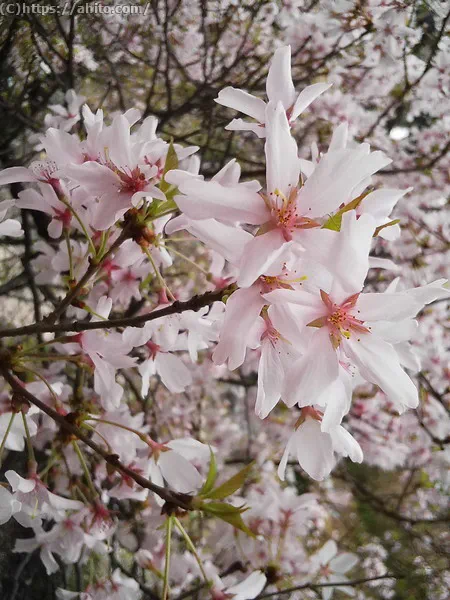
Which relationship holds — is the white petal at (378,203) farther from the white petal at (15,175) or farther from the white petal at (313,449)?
the white petal at (15,175)

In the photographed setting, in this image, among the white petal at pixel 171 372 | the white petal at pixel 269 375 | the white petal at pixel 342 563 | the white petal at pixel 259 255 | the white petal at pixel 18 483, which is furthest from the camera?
the white petal at pixel 342 563

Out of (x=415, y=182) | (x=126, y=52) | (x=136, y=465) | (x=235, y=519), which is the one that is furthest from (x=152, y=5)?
(x=415, y=182)

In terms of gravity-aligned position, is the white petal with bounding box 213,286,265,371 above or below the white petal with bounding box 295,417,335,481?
above

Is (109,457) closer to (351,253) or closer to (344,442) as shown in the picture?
(344,442)

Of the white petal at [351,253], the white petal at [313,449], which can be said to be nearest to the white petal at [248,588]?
the white petal at [313,449]

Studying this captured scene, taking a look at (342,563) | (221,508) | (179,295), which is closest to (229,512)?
(221,508)

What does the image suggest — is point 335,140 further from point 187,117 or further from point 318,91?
point 187,117

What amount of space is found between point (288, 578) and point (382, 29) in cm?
174

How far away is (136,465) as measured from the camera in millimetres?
973

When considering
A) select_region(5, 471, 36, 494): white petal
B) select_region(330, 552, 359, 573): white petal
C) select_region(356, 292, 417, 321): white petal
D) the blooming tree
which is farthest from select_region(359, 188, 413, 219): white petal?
select_region(330, 552, 359, 573): white petal

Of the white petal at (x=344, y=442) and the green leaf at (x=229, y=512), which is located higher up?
the white petal at (x=344, y=442)

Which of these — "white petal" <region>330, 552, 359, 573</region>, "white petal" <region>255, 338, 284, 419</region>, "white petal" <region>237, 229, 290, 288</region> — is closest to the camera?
"white petal" <region>237, 229, 290, 288</region>

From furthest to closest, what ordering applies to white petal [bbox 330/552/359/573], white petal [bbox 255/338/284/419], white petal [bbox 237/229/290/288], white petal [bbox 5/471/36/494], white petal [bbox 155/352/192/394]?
white petal [bbox 330/552/359/573], white petal [bbox 155/352/192/394], white petal [bbox 5/471/36/494], white petal [bbox 255/338/284/419], white petal [bbox 237/229/290/288]

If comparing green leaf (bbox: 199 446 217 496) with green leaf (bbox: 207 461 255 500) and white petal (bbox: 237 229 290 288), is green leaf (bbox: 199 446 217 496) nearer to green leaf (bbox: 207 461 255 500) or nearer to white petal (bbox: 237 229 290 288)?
green leaf (bbox: 207 461 255 500)
